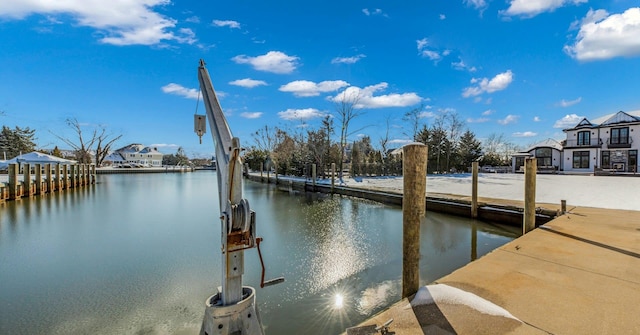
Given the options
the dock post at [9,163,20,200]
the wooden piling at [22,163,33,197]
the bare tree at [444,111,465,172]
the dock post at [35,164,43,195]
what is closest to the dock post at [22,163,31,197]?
the wooden piling at [22,163,33,197]

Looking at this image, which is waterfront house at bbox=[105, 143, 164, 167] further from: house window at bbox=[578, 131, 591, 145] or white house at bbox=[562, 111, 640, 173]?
house window at bbox=[578, 131, 591, 145]

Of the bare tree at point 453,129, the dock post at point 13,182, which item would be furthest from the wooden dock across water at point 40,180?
Answer: the bare tree at point 453,129

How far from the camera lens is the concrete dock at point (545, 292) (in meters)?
1.83

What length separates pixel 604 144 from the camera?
73.7 ft

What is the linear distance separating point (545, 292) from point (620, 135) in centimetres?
2865

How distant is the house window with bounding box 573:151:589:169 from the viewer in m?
23.4

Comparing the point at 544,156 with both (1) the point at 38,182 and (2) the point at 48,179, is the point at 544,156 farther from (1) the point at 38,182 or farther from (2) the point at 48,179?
(2) the point at 48,179

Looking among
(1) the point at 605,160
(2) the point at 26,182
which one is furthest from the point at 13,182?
(1) the point at 605,160

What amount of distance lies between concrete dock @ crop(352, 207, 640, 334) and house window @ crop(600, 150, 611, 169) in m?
25.6

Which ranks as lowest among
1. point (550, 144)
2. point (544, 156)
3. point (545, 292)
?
point (545, 292)

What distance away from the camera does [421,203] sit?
259 centimetres

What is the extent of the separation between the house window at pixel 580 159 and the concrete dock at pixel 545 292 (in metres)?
26.2

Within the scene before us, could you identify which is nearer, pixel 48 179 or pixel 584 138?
pixel 48 179

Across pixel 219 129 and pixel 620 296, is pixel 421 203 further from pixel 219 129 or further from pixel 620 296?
pixel 219 129
